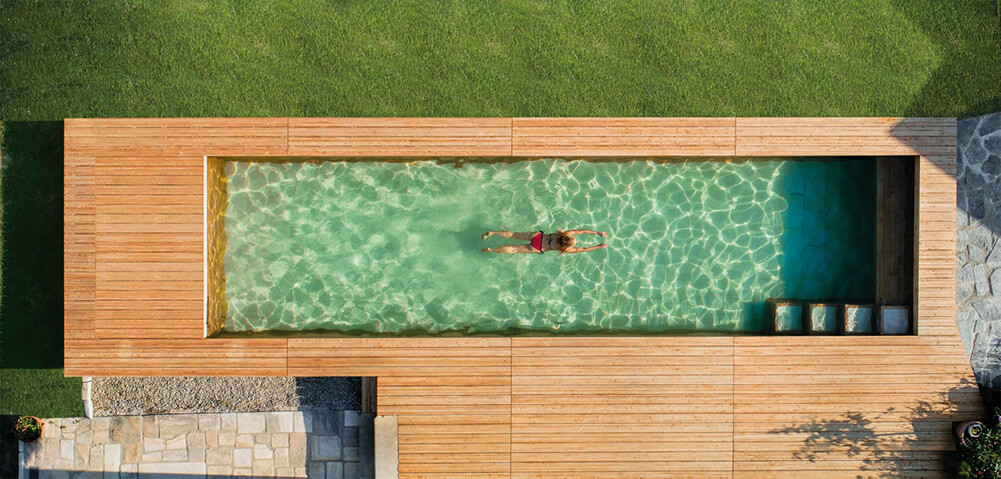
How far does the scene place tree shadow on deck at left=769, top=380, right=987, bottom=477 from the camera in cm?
721

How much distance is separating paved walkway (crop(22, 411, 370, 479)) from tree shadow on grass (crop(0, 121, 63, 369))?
127cm

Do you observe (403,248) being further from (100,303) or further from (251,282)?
(100,303)

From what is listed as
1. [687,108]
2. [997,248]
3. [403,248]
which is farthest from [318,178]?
[997,248]

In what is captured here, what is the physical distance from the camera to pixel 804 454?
7234 mm

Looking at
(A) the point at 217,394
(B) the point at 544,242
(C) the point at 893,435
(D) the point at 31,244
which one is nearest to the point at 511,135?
(B) the point at 544,242

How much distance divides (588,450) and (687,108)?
4660 mm

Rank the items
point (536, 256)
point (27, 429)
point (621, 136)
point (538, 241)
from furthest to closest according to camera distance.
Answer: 1. point (536, 256)
2. point (538, 241)
3. point (27, 429)
4. point (621, 136)

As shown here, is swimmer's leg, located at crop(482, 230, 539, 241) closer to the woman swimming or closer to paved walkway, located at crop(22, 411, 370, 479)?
the woman swimming

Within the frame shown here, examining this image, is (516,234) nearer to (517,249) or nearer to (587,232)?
(517,249)

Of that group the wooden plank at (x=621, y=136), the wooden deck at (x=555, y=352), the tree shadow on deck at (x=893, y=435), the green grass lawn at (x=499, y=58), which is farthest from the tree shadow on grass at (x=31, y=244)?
the tree shadow on deck at (x=893, y=435)

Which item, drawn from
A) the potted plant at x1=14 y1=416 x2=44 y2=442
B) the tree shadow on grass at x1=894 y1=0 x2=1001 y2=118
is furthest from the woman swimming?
the potted plant at x1=14 y1=416 x2=44 y2=442

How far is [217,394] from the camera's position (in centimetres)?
765

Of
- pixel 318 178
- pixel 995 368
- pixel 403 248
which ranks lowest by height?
pixel 995 368

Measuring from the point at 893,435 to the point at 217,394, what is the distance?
353 inches
